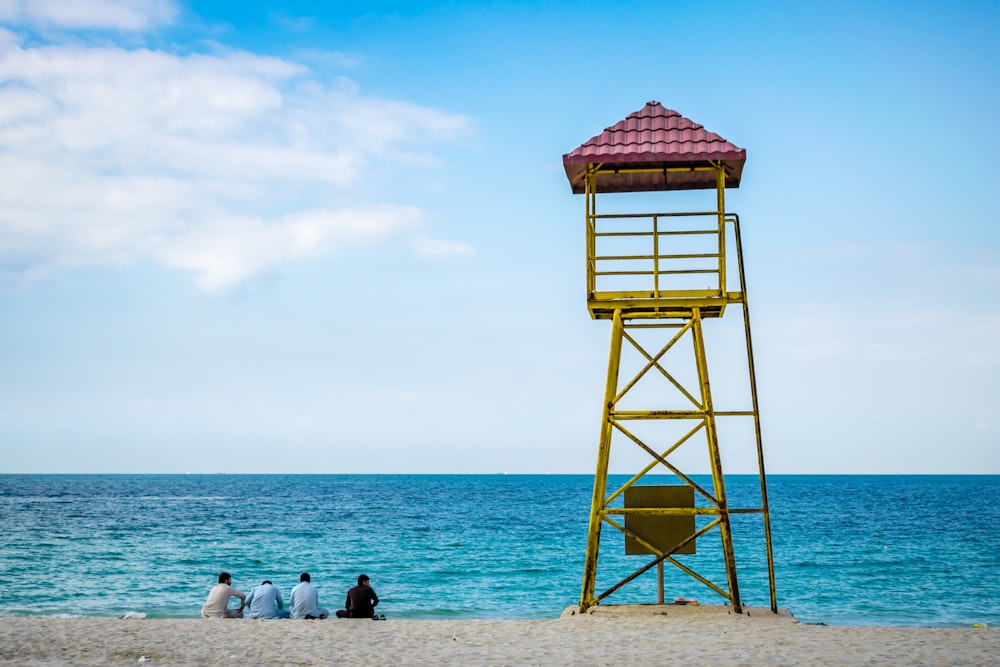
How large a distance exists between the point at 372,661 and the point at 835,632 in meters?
6.45

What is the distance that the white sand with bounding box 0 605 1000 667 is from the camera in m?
11.8

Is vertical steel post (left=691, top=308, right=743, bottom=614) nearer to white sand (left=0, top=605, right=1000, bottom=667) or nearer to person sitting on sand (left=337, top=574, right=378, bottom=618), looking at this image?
white sand (left=0, top=605, right=1000, bottom=667)

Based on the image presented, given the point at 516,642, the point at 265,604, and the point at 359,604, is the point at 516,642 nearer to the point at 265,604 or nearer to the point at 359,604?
the point at 359,604

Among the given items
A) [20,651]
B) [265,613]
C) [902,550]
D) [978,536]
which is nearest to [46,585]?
[265,613]

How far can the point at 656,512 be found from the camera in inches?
557

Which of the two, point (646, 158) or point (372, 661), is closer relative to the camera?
point (372, 661)

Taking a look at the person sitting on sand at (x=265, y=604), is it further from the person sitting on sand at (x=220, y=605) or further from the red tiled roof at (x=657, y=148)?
the red tiled roof at (x=657, y=148)

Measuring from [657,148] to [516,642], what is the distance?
7367mm

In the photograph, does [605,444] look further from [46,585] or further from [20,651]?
[46,585]

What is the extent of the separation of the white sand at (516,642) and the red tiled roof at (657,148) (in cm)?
673

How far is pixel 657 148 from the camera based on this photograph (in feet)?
47.0

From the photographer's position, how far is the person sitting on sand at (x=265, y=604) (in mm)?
16406

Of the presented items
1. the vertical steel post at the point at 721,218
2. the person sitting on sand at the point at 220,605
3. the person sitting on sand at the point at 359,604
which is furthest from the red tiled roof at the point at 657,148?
the person sitting on sand at the point at 220,605

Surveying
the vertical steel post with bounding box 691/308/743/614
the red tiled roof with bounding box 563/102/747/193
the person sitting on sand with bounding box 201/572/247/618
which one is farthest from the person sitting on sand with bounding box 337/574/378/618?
the red tiled roof with bounding box 563/102/747/193
